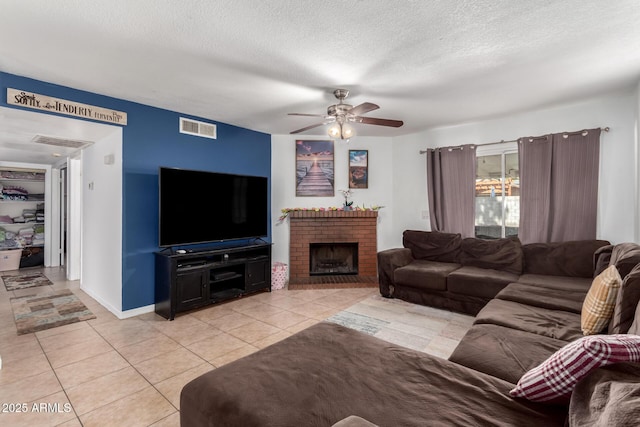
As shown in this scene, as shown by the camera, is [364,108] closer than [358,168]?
Yes

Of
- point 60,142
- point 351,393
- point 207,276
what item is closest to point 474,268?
point 351,393

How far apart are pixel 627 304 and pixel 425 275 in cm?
227

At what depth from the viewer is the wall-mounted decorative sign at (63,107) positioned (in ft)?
8.90

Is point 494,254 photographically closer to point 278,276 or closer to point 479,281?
point 479,281

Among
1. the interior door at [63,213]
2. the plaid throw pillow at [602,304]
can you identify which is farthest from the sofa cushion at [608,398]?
the interior door at [63,213]

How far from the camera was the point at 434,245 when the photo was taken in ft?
14.3

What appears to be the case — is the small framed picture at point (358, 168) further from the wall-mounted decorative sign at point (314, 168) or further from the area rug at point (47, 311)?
the area rug at point (47, 311)

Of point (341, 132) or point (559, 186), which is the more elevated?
point (341, 132)

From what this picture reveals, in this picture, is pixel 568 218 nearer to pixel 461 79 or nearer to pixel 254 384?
pixel 461 79

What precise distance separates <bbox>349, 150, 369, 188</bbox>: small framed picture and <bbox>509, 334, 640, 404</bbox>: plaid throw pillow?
4.23m

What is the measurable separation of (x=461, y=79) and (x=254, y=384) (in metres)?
3.05

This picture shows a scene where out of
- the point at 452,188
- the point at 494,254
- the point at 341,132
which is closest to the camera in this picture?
the point at 341,132

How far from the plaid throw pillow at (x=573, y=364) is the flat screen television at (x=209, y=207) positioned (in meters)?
3.48

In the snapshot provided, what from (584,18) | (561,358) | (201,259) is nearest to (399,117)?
(584,18)
